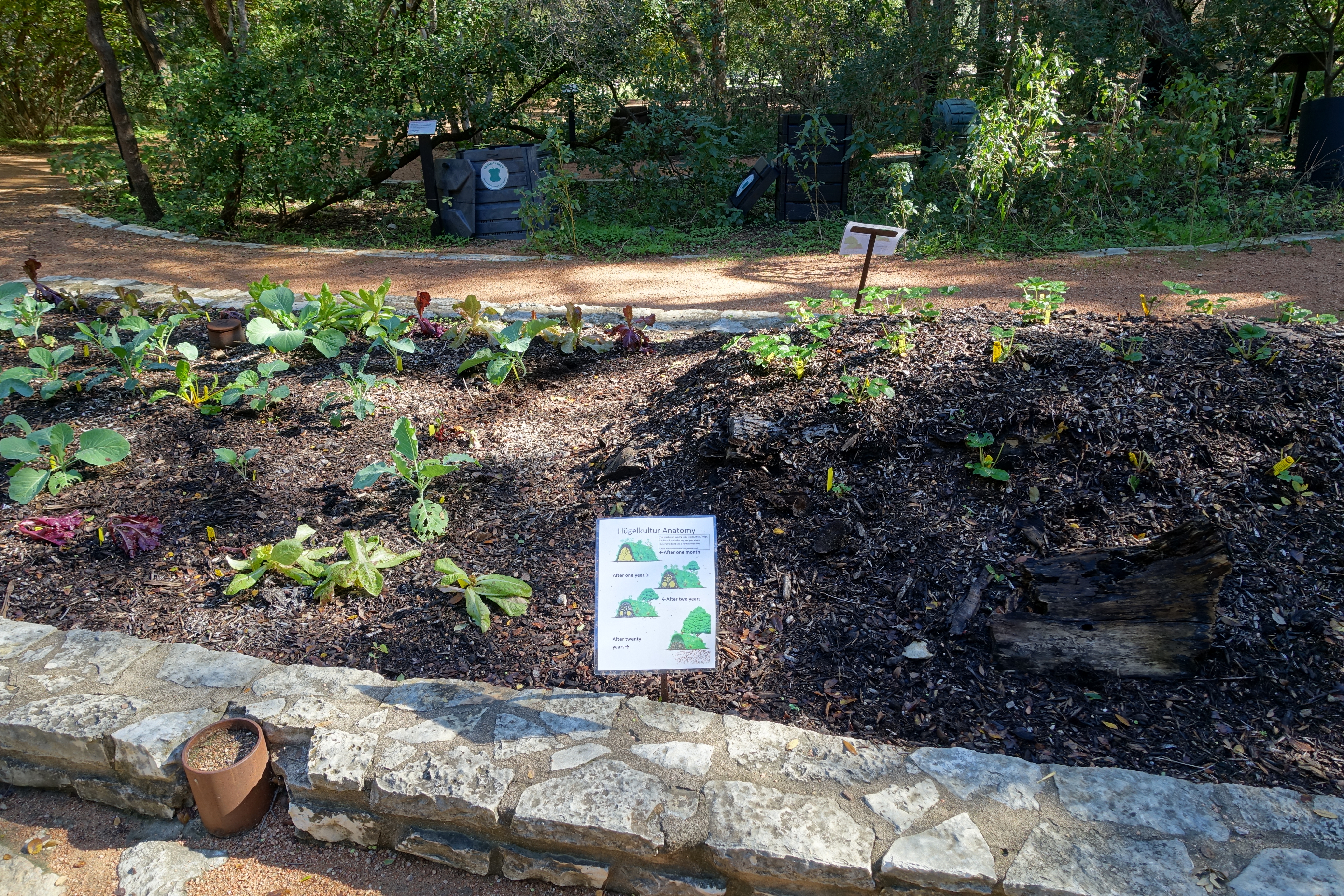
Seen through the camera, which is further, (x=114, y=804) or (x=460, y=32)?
(x=460, y=32)

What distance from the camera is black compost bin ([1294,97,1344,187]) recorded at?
834 cm

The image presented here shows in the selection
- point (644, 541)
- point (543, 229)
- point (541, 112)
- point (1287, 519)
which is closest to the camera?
point (644, 541)

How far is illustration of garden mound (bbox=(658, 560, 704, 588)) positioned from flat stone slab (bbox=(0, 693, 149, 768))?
5.03 feet

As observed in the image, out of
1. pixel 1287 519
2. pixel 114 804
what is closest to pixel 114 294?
pixel 114 804

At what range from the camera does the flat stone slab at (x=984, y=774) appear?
77.4 inches

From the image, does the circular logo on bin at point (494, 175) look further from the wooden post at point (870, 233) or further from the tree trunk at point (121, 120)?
the wooden post at point (870, 233)

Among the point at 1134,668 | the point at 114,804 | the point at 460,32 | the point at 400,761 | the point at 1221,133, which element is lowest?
the point at 114,804

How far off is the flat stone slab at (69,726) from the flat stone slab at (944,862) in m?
2.05

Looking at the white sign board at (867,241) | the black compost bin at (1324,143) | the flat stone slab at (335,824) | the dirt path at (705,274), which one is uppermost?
the black compost bin at (1324,143)

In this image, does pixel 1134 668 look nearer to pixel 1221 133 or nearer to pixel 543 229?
pixel 543 229

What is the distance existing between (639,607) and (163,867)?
56.0 inches

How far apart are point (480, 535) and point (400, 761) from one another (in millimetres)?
1097

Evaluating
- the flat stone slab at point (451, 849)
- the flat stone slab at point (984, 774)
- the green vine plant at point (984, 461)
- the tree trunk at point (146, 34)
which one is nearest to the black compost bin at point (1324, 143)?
the green vine plant at point (984, 461)

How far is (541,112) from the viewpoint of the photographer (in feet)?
40.2
